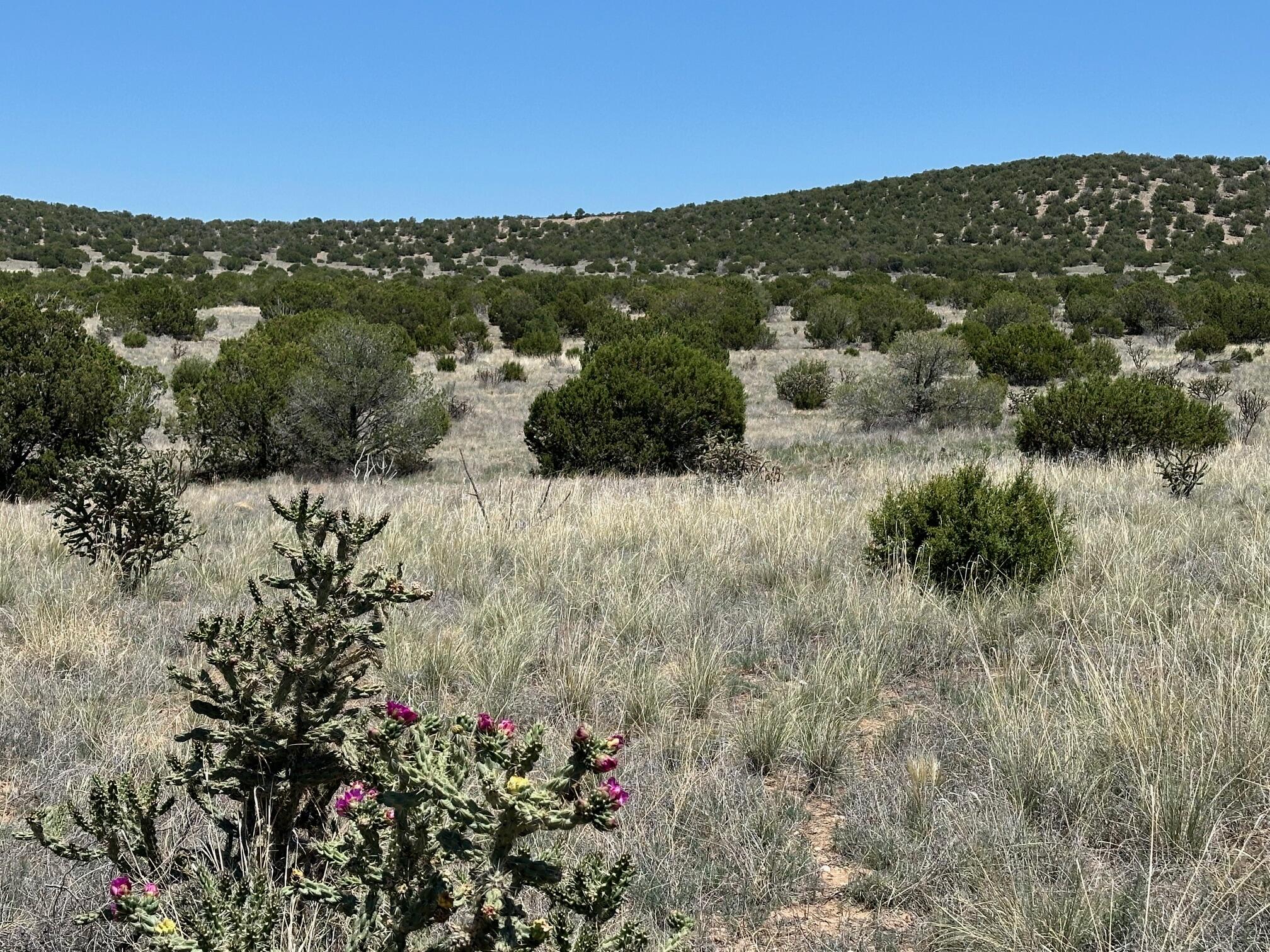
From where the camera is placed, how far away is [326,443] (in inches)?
548

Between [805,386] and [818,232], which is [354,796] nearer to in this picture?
[805,386]

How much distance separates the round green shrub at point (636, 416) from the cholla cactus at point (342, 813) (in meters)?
10.3

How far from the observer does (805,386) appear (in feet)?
63.4

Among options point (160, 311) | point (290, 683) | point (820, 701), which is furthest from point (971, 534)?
point (160, 311)

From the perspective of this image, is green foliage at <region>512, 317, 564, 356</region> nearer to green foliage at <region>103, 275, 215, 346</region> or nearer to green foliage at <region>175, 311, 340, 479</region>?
green foliage at <region>103, 275, 215, 346</region>

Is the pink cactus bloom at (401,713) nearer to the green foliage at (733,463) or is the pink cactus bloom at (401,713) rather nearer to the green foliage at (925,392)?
the green foliage at (733,463)

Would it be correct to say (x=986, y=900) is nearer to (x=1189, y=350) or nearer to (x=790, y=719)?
(x=790, y=719)

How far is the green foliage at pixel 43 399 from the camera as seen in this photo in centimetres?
1048

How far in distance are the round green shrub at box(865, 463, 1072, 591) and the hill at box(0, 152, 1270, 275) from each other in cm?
4167

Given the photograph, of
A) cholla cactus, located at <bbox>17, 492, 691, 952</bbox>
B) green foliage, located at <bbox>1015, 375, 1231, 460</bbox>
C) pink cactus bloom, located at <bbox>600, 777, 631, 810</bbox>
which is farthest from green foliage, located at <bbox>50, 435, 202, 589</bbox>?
green foliage, located at <bbox>1015, 375, 1231, 460</bbox>

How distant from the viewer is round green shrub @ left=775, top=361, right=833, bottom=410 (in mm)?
19156

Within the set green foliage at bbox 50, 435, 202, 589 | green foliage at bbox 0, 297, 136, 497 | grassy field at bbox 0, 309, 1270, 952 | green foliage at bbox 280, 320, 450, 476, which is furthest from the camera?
green foliage at bbox 280, 320, 450, 476

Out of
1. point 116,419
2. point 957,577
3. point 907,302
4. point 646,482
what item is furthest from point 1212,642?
point 907,302

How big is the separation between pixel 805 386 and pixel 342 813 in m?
18.2
